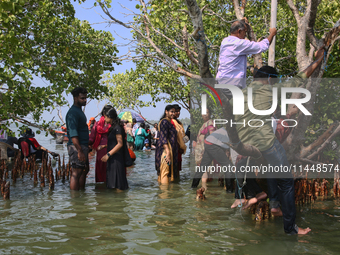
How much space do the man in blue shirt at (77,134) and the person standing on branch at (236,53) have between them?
2.72m

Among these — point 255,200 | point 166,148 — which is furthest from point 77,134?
point 255,200

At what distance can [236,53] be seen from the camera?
501cm

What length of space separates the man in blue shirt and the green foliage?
164 centimetres

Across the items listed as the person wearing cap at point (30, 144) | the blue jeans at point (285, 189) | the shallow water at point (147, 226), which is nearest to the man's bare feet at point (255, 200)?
the shallow water at point (147, 226)

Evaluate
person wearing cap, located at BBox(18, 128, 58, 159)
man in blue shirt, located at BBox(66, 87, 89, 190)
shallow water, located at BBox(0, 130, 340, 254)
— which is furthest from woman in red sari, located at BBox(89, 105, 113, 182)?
person wearing cap, located at BBox(18, 128, 58, 159)

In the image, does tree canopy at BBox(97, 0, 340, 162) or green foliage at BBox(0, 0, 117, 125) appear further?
green foliage at BBox(0, 0, 117, 125)

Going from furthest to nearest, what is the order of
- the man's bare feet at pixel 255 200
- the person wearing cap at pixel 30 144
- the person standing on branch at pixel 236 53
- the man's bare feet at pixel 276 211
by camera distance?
the person wearing cap at pixel 30 144, the man's bare feet at pixel 255 200, the man's bare feet at pixel 276 211, the person standing on branch at pixel 236 53

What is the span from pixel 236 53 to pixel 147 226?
2706mm

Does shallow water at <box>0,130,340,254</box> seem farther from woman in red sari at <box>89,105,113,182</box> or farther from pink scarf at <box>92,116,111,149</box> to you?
pink scarf at <box>92,116,111,149</box>

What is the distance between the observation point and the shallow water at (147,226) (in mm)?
3910

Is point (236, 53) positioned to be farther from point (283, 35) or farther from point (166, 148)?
point (283, 35)

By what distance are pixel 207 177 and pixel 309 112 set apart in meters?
2.85

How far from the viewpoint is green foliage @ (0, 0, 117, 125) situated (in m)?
8.18

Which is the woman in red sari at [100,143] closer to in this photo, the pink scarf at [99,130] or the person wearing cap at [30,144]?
the pink scarf at [99,130]
